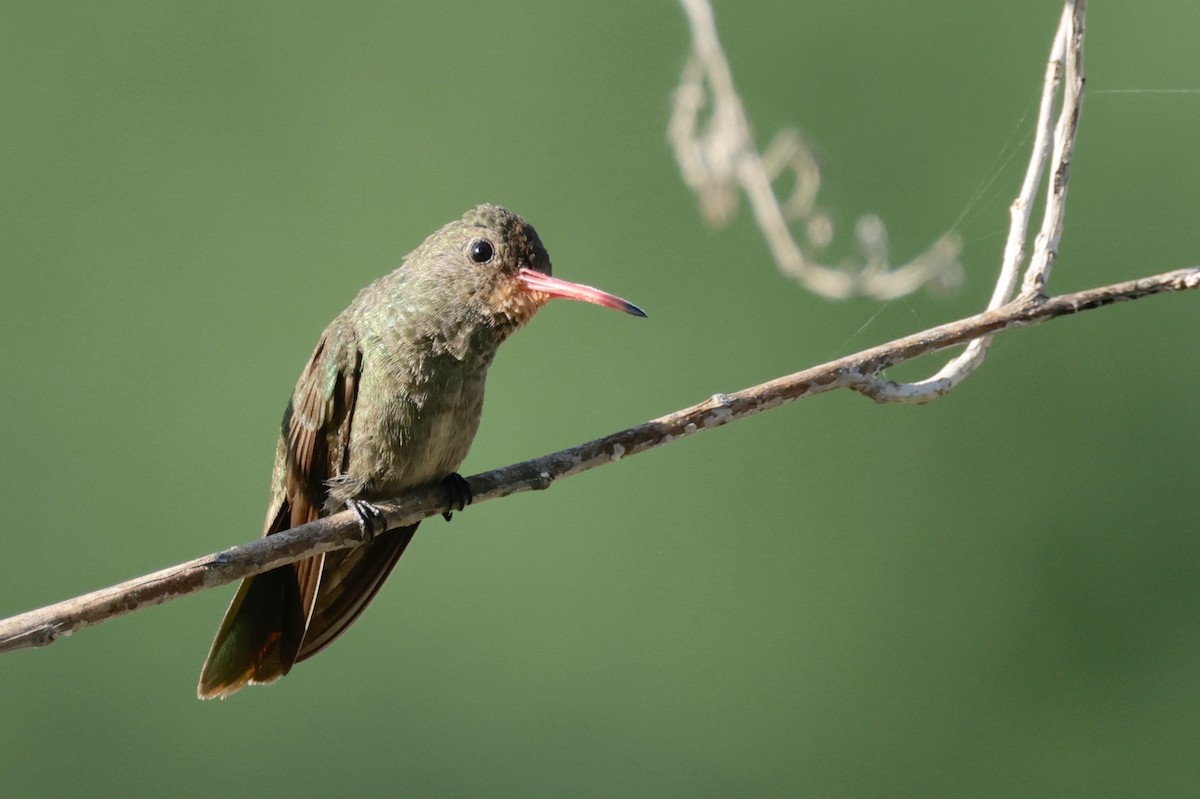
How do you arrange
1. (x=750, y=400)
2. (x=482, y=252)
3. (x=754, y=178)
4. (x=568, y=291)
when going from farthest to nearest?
(x=482, y=252) → (x=568, y=291) → (x=754, y=178) → (x=750, y=400)

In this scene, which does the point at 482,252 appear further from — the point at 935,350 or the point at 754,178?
the point at 935,350

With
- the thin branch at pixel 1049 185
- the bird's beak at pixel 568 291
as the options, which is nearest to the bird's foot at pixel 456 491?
the bird's beak at pixel 568 291

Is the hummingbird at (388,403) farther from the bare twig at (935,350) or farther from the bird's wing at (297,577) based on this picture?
the bare twig at (935,350)

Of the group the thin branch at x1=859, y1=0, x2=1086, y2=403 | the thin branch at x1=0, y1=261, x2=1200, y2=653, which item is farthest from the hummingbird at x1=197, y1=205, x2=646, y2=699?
the thin branch at x1=859, y1=0, x2=1086, y2=403

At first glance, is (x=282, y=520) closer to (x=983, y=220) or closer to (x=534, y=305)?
(x=534, y=305)

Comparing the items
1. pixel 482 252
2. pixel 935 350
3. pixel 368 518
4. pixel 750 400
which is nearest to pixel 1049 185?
pixel 935 350

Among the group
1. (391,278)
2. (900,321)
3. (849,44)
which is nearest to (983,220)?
(900,321)
